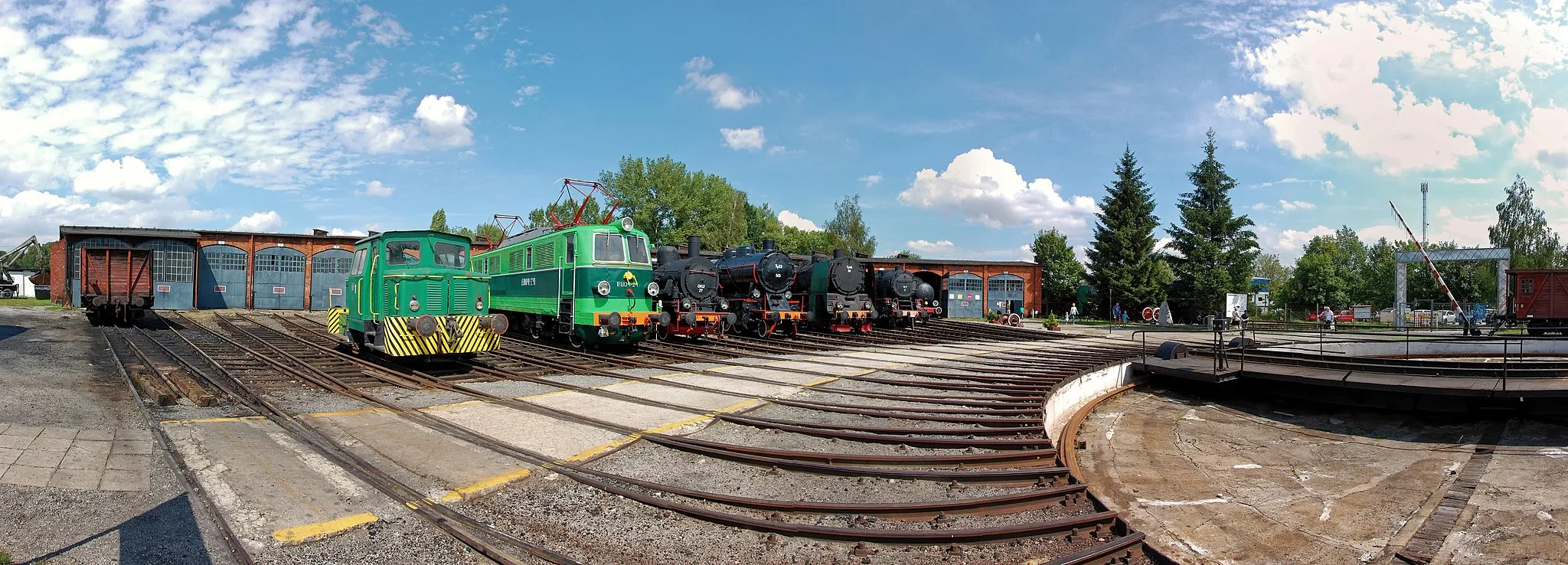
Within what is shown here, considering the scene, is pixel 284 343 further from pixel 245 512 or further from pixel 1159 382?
pixel 1159 382

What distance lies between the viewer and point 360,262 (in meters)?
13.9

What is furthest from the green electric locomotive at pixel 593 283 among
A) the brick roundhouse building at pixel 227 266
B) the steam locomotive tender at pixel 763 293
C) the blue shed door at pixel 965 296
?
the blue shed door at pixel 965 296

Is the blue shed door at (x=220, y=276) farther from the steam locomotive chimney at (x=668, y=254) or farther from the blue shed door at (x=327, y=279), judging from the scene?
the steam locomotive chimney at (x=668, y=254)

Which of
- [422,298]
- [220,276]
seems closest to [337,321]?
[422,298]

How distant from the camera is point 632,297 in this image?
16516mm

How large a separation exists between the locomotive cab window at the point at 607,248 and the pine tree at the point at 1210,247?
34379 millimetres

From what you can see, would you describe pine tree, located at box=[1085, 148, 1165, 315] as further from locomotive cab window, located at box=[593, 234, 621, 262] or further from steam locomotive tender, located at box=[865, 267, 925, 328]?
locomotive cab window, located at box=[593, 234, 621, 262]

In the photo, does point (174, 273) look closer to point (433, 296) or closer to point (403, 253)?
point (403, 253)

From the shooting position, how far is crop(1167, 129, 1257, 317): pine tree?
38156 millimetres

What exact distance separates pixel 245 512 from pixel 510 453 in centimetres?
222

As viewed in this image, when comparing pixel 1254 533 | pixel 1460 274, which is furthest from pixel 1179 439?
pixel 1460 274

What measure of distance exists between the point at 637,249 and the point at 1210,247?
1364 inches

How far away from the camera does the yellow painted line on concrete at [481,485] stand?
575 cm

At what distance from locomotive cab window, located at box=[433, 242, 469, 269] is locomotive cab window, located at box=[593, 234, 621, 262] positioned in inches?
115
